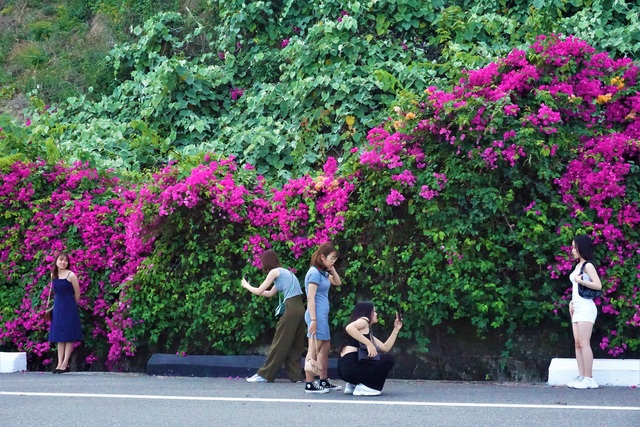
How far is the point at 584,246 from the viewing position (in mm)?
10898

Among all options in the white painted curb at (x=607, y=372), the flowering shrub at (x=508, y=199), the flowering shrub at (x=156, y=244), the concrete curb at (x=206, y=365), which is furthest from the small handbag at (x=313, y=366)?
the white painted curb at (x=607, y=372)

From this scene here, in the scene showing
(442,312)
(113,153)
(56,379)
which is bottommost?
(56,379)

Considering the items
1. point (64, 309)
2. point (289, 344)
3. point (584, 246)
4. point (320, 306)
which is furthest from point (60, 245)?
point (584, 246)

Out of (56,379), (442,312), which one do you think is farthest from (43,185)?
(442,312)

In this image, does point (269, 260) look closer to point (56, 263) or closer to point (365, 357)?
point (365, 357)

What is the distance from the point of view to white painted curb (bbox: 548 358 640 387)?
36.0ft

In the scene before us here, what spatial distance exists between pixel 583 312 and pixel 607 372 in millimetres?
746

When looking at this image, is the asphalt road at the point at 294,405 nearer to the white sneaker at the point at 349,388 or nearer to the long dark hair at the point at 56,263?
the white sneaker at the point at 349,388

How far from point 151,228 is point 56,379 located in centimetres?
216

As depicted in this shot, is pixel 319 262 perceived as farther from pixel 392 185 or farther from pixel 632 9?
pixel 632 9

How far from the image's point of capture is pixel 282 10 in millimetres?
16953

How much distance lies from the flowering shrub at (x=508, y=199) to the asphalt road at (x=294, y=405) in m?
1.00

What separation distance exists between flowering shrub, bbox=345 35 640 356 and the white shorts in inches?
17.0

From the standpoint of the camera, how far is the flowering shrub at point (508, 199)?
37.6 feet
